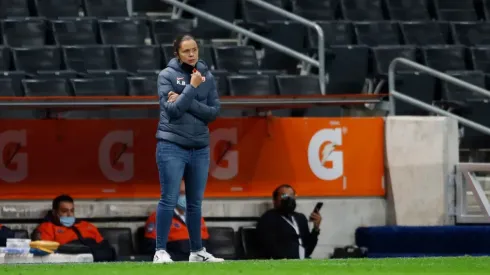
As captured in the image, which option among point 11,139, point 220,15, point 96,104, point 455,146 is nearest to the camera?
point 96,104

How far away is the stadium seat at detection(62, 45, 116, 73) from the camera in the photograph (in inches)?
570

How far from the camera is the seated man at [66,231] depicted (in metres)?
12.3

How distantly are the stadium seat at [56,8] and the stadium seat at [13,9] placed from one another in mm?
165

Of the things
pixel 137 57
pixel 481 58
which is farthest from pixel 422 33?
pixel 137 57

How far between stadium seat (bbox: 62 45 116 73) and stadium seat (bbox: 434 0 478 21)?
18.6ft

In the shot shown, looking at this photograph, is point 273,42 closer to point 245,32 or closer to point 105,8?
point 245,32

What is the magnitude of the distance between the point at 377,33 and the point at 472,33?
5.19ft

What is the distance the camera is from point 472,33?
58.5 feet

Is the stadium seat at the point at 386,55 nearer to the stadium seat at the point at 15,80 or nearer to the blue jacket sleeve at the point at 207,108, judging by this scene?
the stadium seat at the point at 15,80

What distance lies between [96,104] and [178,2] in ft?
11.8

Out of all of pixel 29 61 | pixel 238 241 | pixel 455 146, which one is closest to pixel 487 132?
pixel 455 146

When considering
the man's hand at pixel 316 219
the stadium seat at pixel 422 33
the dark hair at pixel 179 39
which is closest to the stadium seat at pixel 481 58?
the stadium seat at pixel 422 33

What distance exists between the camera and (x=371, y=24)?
17.1 m

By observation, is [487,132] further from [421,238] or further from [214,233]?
[214,233]
